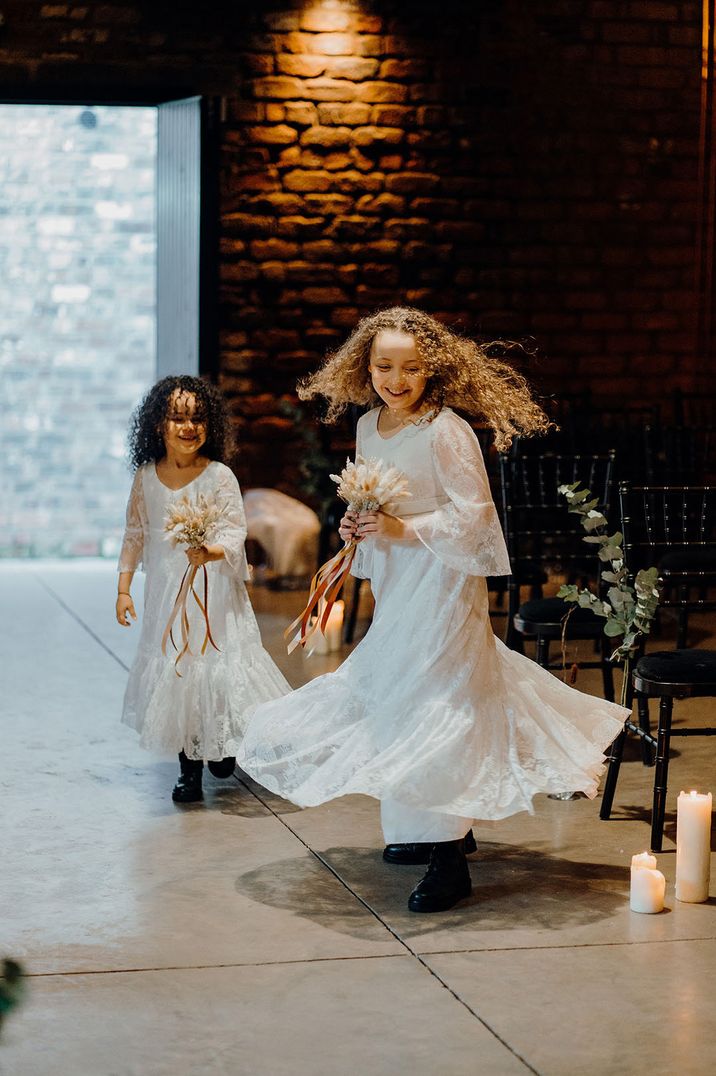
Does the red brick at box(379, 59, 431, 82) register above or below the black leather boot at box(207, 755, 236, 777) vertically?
above

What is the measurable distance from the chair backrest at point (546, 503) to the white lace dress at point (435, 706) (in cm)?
142

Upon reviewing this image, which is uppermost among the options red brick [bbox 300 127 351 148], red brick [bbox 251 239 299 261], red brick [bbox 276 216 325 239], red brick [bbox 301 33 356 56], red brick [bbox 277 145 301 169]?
red brick [bbox 301 33 356 56]

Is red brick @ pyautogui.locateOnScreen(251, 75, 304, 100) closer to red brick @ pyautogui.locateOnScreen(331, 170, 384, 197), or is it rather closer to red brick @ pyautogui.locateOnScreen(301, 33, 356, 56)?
red brick @ pyautogui.locateOnScreen(301, 33, 356, 56)

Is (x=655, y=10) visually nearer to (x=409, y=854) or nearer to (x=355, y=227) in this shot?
(x=355, y=227)

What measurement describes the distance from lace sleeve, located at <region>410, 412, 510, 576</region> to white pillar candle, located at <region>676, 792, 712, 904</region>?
0.63 metres

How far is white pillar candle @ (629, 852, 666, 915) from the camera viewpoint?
301 cm

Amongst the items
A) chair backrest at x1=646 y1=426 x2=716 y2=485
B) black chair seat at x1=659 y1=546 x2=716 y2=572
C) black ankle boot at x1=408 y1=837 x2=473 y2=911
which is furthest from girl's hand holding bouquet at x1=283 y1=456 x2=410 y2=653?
chair backrest at x1=646 y1=426 x2=716 y2=485

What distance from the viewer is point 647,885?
3008 mm

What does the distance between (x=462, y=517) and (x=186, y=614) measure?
1076mm

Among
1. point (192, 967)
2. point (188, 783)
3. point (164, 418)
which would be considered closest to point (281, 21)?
point (164, 418)

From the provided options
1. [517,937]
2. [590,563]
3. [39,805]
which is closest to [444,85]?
[590,563]

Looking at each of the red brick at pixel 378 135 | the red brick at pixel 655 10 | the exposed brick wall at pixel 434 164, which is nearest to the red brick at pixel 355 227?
the exposed brick wall at pixel 434 164

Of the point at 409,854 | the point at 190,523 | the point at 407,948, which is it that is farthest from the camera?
the point at 190,523

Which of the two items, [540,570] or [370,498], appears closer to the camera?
[370,498]
